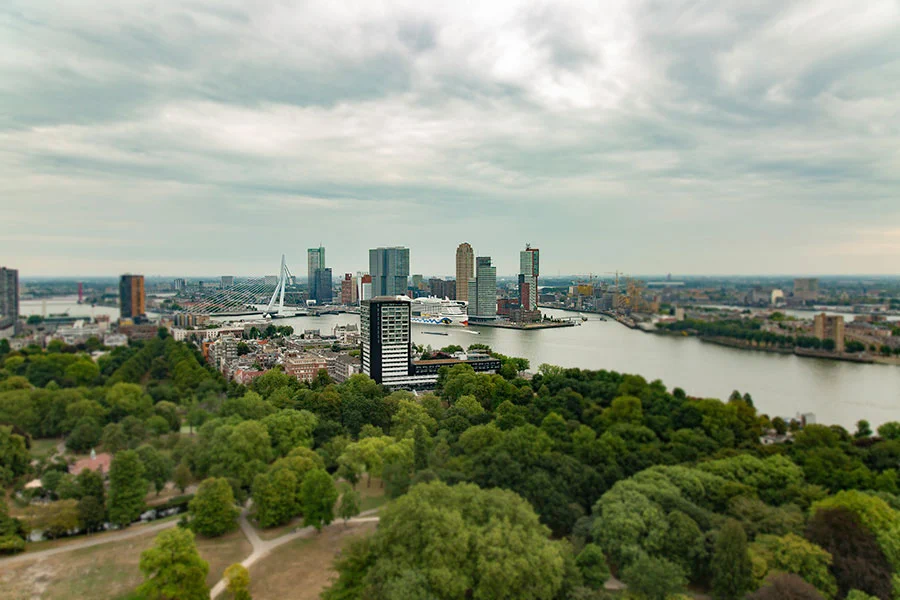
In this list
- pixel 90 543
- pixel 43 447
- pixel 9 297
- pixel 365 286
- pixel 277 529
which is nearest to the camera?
pixel 90 543

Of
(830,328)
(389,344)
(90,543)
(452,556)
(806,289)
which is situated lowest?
(90,543)

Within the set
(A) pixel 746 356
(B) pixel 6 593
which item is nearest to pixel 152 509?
(B) pixel 6 593

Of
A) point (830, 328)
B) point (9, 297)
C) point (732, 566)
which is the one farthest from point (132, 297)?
point (830, 328)

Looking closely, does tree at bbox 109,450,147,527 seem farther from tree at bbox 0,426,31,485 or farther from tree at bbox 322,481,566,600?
tree at bbox 322,481,566,600

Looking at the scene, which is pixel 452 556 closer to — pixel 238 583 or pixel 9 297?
pixel 238 583

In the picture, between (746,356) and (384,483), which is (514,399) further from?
(746,356)

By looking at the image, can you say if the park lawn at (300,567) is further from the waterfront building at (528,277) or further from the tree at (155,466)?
→ the waterfront building at (528,277)

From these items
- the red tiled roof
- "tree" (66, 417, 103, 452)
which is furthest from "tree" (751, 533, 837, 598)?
"tree" (66, 417, 103, 452)

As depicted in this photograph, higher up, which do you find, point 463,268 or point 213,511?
point 463,268
